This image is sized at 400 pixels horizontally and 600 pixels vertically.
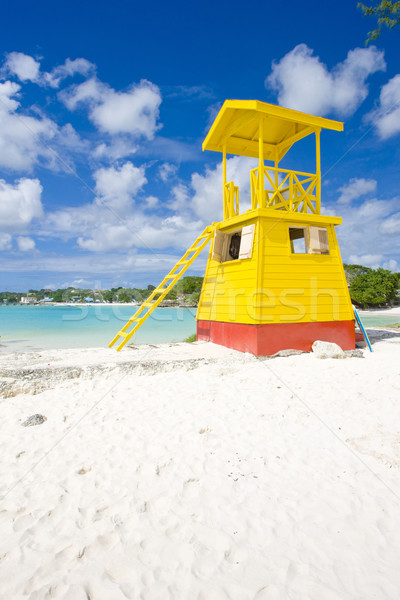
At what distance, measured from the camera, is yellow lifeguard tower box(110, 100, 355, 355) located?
28.9 feet

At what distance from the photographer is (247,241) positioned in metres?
9.20

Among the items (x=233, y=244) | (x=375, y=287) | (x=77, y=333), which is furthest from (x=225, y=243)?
(x=375, y=287)

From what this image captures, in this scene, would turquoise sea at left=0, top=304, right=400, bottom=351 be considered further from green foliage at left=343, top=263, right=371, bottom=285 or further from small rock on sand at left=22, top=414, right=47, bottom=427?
green foliage at left=343, top=263, right=371, bottom=285

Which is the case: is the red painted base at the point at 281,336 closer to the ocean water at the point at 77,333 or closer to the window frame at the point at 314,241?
the window frame at the point at 314,241

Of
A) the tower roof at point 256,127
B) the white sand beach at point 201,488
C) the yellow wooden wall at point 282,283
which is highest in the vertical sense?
the tower roof at point 256,127

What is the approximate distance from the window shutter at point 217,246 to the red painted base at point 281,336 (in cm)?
223

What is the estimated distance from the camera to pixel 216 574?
97.7 inches

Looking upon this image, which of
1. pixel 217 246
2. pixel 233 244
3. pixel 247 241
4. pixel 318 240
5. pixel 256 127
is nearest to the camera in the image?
pixel 247 241

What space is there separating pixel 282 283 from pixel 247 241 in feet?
5.15

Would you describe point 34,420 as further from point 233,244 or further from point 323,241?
point 323,241

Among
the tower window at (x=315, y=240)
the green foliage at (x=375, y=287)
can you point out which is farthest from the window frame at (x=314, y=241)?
the green foliage at (x=375, y=287)

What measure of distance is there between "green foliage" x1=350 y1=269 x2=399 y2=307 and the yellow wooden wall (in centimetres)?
4515

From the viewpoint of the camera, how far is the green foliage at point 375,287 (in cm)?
5016

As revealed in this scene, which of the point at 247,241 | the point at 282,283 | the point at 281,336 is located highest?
the point at 247,241
